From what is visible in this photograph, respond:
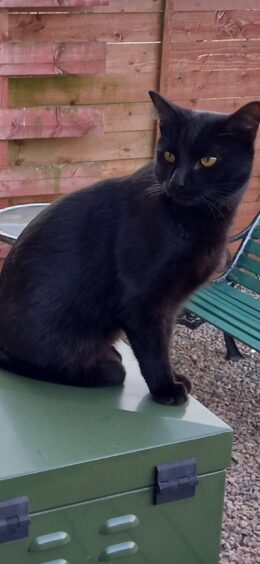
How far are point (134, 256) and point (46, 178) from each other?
188 centimetres

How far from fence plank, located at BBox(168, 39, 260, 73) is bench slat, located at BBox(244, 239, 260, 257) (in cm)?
103

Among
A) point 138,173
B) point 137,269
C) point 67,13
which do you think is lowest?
point 137,269

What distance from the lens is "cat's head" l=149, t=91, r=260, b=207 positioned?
172cm

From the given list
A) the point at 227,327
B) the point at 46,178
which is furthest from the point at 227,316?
the point at 46,178

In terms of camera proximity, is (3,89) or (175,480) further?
(3,89)

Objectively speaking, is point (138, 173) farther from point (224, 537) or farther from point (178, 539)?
point (224, 537)

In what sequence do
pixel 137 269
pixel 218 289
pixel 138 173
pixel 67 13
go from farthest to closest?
pixel 67 13 → pixel 218 289 → pixel 138 173 → pixel 137 269

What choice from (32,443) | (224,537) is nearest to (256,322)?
(224,537)

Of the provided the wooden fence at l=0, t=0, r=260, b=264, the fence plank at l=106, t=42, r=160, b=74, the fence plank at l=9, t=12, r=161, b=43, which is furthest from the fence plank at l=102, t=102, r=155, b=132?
the fence plank at l=9, t=12, r=161, b=43

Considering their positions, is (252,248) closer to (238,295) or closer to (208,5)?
(238,295)

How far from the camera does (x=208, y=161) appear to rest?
1.74 m

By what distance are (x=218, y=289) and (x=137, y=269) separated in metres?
1.54

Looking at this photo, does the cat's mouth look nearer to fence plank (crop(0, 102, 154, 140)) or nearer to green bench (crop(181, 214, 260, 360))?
green bench (crop(181, 214, 260, 360))

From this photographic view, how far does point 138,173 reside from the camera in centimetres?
186
